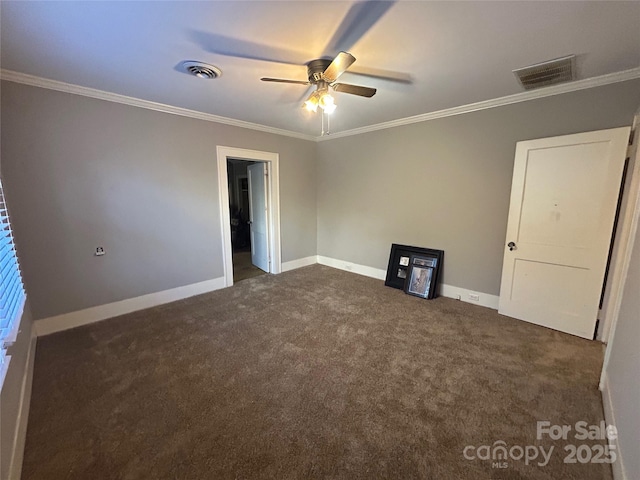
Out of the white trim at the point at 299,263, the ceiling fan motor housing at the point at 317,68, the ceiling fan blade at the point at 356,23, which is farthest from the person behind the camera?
the white trim at the point at 299,263

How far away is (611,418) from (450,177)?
2671 millimetres

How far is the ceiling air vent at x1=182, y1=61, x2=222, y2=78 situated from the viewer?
2154mm

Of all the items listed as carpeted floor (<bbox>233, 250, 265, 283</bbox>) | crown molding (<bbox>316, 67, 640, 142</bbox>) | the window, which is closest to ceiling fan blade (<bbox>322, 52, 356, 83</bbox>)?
crown molding (<bbox>316, 67, 640, 142</bbox>)

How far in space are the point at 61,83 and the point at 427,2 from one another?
3.26 m

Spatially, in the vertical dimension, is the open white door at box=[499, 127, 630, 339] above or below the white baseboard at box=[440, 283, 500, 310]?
above

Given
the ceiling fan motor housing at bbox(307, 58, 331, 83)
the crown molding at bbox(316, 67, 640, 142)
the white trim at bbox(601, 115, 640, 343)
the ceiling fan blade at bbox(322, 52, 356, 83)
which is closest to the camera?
the ceiling fan blade at bbox(322, 52, 356, 83)

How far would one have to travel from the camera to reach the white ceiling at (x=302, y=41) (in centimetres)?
153

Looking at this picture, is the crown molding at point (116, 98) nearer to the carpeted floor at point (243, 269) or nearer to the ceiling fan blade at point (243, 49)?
the ceiling fan blade at point (243, 49)

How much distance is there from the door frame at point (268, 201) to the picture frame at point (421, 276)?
88.3 inches

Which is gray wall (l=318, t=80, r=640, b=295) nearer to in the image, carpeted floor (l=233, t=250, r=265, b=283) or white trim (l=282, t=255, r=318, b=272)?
white trim (l=282, t=255, r=318, b=272)

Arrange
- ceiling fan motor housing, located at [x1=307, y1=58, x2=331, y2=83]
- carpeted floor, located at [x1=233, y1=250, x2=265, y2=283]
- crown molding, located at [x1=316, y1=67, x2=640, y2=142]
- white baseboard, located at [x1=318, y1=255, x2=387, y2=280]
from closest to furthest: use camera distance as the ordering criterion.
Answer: ceiling fan motor housing, located at [x1=307, y1=58, x2=331, y2=83], crown molding, located at [x1=316, y1=67, x2=640, y2=142], white baseboard, located at [x1=318, y1=255, x2=387, y2=280], carpeted floor, located at [x1=233, y1=250, x2=265, y2=283]

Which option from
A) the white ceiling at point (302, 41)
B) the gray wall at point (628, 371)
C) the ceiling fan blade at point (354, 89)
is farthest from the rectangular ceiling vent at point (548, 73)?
the gray wall at point (628, 371)

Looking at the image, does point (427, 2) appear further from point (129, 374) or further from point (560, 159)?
point (129, 374)

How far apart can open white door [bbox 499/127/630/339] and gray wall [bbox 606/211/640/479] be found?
887 millimetres
